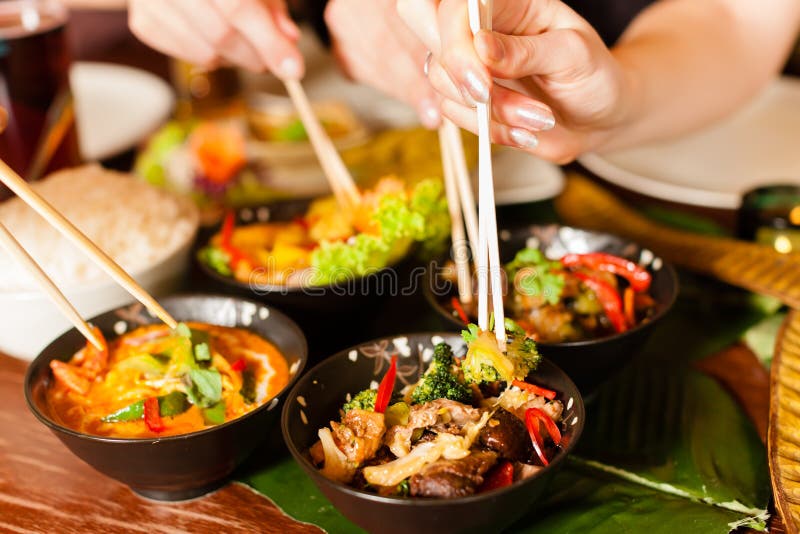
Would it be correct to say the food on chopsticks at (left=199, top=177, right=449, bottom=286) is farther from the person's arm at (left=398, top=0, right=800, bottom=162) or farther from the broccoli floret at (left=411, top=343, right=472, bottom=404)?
the broccoli floret at (left=411, top=343, right=472, bottom=404)

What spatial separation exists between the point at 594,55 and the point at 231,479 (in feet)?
3.90

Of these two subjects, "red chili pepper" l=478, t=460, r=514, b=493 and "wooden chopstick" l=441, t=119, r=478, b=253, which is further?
"wooden chopstick" l=441, t=119, r=478, b=253

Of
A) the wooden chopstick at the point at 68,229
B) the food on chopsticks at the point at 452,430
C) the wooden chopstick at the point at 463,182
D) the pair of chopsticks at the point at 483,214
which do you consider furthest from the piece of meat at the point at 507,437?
the wooden chopstick at the point at 68,229

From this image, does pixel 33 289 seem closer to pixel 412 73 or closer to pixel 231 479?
pixel 231 479

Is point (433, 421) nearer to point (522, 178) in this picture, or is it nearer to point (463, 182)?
point (463, 182)

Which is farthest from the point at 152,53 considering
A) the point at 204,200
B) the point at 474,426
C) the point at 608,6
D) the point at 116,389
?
the point at 474,426

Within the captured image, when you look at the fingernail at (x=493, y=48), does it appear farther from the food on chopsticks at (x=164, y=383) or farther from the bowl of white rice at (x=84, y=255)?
the bowl of white rice at (x=84, y=255)

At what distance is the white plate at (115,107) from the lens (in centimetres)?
317

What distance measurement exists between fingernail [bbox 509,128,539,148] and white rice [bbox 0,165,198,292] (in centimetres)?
100

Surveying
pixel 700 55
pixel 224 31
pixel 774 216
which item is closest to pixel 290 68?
pixel 224 31

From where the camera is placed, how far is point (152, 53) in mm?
4500

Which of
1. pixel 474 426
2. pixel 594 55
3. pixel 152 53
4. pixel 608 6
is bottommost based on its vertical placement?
pixel 152 53

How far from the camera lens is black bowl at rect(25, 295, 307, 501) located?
1.42 meters

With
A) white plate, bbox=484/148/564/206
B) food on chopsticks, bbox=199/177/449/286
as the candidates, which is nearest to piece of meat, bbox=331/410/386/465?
food on chopsticks, bbox=199/177/449/286
